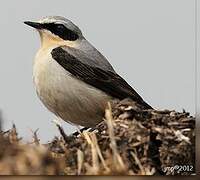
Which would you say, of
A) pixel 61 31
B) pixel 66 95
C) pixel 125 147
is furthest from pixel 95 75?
pixel 125 147

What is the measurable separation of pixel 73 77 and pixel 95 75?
0.81ft

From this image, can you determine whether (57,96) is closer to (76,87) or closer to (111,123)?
(76,87)

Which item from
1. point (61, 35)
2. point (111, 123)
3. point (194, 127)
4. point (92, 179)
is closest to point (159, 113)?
point (194, 127)

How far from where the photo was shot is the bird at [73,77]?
6379 millimetres

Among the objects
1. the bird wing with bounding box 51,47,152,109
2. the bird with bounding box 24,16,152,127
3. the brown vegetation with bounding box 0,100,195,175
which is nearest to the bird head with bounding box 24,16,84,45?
the bird with bounding box 24,16,152,127

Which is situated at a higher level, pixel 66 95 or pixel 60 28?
pixel 60 28

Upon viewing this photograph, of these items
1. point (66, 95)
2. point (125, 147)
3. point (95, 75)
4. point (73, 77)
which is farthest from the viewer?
point (95, 75)

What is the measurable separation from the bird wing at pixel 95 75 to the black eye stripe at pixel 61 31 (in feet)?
0.90

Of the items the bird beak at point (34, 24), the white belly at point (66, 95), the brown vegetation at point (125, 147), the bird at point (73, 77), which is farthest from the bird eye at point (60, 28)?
the brown vegetation at point (125, 147)

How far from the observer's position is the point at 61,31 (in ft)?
22.5

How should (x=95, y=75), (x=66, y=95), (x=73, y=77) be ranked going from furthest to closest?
(x=95, y=75), (x=73, y=77), (x=66, y=95)

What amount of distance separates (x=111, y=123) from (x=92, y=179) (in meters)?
0.63

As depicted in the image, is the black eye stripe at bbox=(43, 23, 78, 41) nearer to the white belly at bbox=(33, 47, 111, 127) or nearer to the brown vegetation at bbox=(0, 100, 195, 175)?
the white belly at bbox=(33, 47, 111, 127)

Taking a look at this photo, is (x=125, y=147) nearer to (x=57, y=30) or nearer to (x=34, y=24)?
(x=34, y=24)
